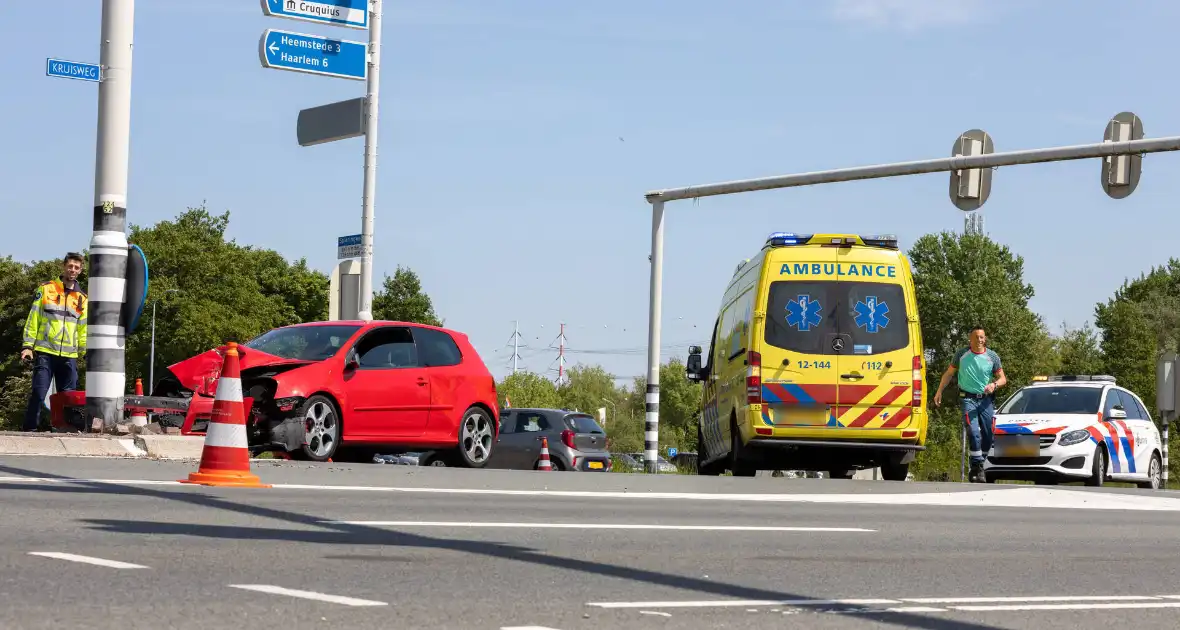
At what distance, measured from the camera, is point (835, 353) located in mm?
17922

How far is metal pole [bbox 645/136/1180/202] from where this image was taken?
22141mm

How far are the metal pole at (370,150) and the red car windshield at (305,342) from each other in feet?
15.9

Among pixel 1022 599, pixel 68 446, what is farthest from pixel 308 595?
pixel 68 446

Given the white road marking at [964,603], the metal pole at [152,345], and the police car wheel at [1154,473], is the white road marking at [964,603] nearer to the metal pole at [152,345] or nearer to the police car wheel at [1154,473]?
the police car wheel at [1154,473]

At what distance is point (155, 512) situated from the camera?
880cm

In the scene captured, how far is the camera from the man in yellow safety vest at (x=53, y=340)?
1697 cm

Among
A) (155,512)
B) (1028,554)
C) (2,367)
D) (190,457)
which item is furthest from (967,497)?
(2,367)

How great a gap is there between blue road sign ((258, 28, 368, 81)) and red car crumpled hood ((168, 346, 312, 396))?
5.54 metres

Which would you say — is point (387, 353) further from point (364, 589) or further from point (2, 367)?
point (2, 367)

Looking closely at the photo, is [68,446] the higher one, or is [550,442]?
[68,446]

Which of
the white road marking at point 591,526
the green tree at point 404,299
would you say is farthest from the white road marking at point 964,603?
the green tree at point 404,299

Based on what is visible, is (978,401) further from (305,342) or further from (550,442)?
(550,442)

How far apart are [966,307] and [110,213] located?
82737mm

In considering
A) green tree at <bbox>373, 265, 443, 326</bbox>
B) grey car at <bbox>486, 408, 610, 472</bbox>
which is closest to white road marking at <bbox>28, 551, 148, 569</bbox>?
grey car at <bbox>486, 408, 610, 472</bbox>
